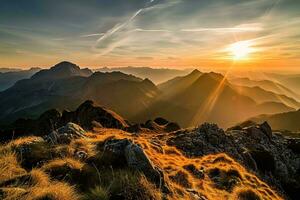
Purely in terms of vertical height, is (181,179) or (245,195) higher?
(181,179)

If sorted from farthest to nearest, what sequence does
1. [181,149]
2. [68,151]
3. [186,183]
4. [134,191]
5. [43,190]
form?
[181,149] < [186,183] < [68,151] < [134,191] < [43,190]

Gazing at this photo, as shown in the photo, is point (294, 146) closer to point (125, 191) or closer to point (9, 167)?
point (125, 191)

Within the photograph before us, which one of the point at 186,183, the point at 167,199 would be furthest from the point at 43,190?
the point at 186,183

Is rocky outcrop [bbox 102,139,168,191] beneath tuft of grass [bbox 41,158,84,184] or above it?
beneath

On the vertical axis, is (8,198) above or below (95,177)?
above

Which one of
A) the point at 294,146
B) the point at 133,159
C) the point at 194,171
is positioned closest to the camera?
the point at 133,159

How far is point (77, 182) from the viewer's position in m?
9.63

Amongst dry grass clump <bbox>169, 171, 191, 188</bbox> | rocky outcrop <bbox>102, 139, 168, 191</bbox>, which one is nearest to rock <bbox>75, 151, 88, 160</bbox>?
rocky outcrop <bbox>102, 139, 168, 191</bbox>

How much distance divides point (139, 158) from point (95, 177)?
2447 mm

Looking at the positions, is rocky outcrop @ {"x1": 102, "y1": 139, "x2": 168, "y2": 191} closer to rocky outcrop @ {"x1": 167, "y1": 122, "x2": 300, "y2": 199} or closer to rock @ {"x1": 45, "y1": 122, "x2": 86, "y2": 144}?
rock @ {"x1": 45, "y1": 122, "x2": 86, "y2": 144}

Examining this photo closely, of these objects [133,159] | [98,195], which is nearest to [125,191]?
[98,195]

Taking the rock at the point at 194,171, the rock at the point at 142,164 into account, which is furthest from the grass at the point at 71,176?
the rock at the point at 194,171

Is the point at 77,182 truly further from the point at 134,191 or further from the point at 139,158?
the point at 139,158

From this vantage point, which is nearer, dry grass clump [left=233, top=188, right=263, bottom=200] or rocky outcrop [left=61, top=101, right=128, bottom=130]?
dry grass clump [left=233, top=188, right=263, bottom=200]
